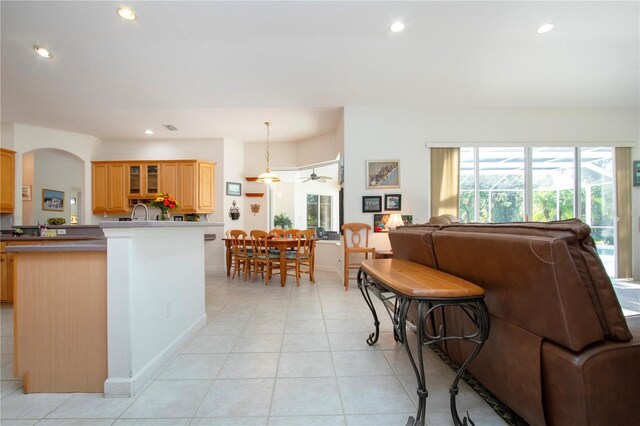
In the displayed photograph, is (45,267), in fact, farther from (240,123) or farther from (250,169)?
(250,169)

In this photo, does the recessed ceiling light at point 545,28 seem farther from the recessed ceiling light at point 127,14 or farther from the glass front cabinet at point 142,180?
the glass front cabinet at point 142,180

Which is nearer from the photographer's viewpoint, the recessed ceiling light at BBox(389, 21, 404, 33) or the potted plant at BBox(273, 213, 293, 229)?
the recessed ceiling light at BBox(389, 21, 404, 33)

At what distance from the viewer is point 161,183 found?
529cm

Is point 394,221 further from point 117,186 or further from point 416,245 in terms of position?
point 117,186

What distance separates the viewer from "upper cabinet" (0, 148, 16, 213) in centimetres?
399

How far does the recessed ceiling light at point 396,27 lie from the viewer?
2.42m

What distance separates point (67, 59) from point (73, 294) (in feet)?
9.92

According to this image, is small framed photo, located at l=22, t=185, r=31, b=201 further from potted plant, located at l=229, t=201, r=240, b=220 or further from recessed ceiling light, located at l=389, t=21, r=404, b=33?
recessed ceiling light, located at l=389, t=21, r=404, b=33

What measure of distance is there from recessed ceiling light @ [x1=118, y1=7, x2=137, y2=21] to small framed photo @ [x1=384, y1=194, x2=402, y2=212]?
12.4 feet

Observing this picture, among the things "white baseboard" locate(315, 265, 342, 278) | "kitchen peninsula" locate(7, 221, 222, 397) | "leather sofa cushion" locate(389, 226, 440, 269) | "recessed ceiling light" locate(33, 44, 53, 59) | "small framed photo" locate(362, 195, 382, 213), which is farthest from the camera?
"white baseboard" locate(315, 265, 342, 278)

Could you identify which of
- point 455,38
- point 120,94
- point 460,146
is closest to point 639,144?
point 460,146

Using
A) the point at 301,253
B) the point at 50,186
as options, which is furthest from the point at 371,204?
the point at 50,186

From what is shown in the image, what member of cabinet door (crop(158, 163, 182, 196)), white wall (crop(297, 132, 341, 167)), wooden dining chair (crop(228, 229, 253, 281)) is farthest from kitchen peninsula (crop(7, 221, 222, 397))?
white wall (crop(297, 132, 341, 167))

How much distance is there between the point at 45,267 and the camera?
4.90ft
